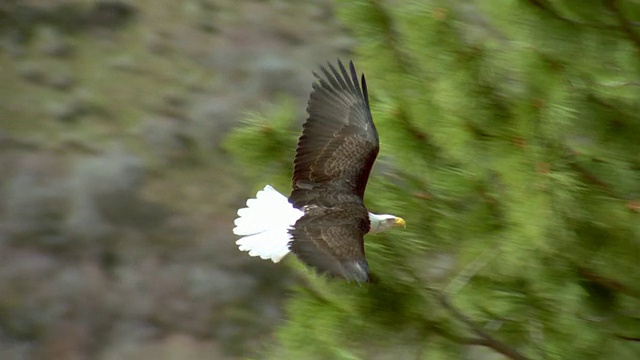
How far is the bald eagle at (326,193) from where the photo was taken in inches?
74.4

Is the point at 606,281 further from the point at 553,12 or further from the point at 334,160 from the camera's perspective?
the point at 334,160

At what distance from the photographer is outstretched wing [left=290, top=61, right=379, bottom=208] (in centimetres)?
209

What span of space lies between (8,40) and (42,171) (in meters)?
0.90

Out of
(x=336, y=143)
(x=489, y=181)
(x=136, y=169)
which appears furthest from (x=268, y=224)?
(x=136, y=169)

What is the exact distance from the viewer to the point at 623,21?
1795 millimetres

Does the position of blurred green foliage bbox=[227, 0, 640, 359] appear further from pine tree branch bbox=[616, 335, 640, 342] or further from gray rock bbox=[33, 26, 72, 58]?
gray rock bbox=[33, 26, 72, 58]

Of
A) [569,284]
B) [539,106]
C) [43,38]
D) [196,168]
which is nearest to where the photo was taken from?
[539,106]

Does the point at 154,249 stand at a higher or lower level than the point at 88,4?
lower

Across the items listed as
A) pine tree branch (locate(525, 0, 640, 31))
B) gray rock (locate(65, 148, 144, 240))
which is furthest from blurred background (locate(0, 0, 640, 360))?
gray rock (locate(65, 148, 144, 240))

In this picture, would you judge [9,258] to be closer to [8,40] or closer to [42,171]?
[42,171]

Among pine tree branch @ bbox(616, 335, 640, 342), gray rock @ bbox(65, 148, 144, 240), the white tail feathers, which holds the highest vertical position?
the white tail feathers

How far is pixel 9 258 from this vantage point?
433 centimetres

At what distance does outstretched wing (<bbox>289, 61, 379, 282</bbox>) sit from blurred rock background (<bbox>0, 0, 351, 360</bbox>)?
2263 mm

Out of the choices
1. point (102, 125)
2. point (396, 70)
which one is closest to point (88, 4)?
point (102, 125)
